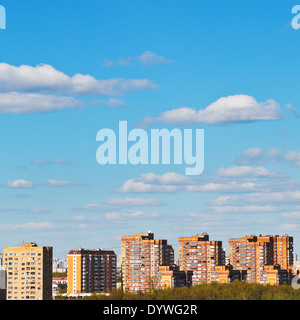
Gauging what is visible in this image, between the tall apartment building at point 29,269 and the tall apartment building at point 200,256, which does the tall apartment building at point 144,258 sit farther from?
the tall apartment building at point 29,269

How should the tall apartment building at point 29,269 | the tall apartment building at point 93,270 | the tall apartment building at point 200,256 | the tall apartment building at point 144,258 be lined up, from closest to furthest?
the tall apartment building at point 29,269
the tall apartment building at point 200,256
the tall apartment building at point 144,258
the tall apartment building at point 93,270

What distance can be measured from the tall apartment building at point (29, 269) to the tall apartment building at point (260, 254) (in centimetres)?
1458

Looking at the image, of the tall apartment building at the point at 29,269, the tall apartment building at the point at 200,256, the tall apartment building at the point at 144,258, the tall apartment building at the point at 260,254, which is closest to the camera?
the tall apartment building at the point at 29,269

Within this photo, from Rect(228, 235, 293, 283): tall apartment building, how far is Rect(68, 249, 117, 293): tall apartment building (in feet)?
27.6

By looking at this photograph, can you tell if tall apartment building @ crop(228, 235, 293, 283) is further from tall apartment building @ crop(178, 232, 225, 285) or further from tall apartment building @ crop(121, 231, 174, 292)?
tall apartment building @ crop(121, 231, 174, 292)

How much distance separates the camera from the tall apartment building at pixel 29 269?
41.0 m

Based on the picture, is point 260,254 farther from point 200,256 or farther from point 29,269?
point 29,269

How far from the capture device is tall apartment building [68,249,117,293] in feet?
169

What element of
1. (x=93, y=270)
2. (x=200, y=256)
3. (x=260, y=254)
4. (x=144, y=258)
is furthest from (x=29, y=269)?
(x=260, y=254)

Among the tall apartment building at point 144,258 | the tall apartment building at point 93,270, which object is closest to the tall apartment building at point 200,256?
the tall apartment building at point 144,258

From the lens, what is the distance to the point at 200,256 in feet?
162
